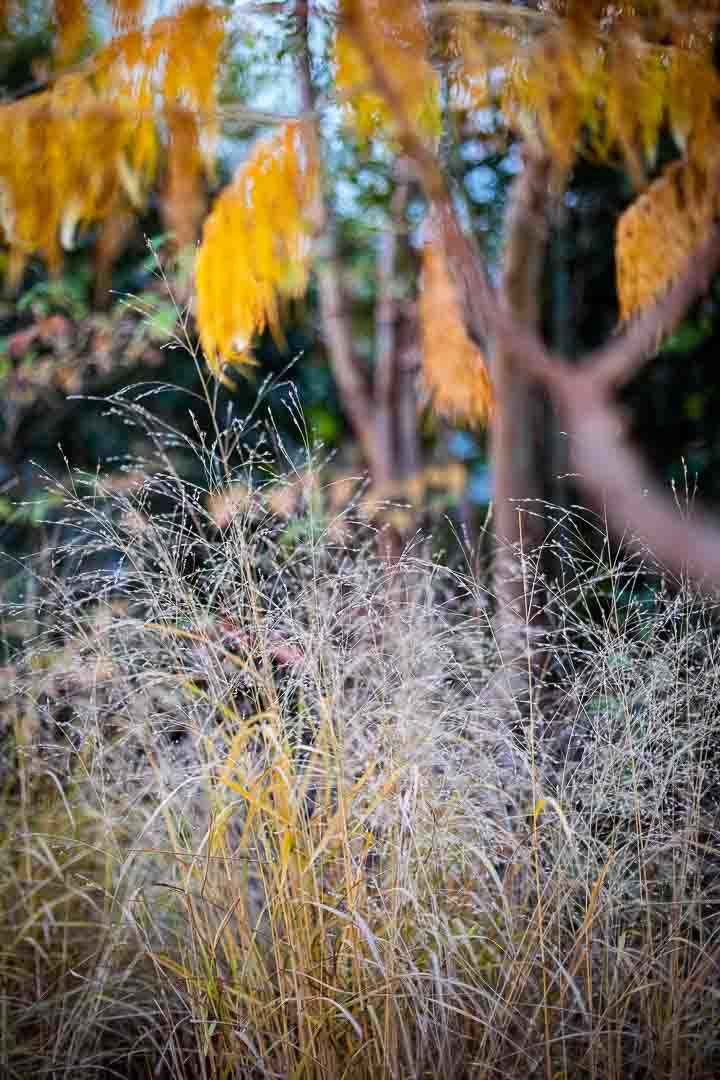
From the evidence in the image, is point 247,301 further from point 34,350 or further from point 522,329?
point 34,350

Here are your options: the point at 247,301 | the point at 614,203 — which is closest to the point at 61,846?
the point at 247,301

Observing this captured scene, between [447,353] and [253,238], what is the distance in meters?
0.67

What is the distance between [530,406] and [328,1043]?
144 cm

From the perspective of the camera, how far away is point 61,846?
189cm

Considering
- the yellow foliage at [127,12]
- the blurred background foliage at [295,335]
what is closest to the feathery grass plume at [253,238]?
the yellow foliage at [127,12]

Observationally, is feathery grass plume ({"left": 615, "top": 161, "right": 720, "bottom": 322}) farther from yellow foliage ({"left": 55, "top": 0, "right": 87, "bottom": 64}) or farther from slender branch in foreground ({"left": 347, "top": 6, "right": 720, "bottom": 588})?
yellow foliage ({"left": 55, "top": 0, "right": 87, "bottom": 64})

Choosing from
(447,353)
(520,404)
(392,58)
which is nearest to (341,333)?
(447,353)

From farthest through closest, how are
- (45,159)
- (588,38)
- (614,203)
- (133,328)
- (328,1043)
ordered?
(614,203) < (133,328) < (45,159) < (588,38) < (328,1043)

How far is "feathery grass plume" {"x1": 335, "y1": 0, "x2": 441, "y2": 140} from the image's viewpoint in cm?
188

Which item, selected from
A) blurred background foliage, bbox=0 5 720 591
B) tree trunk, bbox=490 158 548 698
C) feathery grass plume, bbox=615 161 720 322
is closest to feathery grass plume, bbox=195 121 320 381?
tree trunk, bbox=490 158 548 698

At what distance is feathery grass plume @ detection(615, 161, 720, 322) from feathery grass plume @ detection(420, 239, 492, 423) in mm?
345

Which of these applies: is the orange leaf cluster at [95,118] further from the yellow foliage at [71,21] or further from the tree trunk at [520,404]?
the tree trunk at [520,404]

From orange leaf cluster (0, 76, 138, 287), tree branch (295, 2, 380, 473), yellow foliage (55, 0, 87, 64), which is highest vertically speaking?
yellow foliage (55, 0, 87, 64)

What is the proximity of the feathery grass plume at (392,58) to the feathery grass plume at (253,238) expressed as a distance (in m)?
0.15
